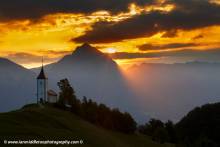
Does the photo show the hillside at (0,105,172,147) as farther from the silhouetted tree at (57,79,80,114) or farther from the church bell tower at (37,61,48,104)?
the church bell tower at (37,61,48,104)

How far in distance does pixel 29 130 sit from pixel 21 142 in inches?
292

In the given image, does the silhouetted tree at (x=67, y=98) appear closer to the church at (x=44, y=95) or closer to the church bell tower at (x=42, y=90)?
the church at (x=44, y=95)

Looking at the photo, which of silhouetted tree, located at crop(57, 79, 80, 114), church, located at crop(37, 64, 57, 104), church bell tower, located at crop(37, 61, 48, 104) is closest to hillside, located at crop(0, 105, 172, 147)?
Result: silhouetted tree, located at crop(57, 79, 80, 114)

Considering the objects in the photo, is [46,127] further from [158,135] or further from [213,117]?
[213,117]

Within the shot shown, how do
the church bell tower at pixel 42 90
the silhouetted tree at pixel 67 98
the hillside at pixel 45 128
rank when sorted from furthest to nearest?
the church bell tower at pixel 42 90
the silhouetted tree at pixel 67 98
the hillside at pixel 45 128

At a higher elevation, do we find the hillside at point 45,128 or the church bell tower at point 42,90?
the church bell tower at point 42,90

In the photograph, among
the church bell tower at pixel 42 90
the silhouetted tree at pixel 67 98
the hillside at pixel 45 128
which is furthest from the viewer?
the church bell tower at pixel 42 90

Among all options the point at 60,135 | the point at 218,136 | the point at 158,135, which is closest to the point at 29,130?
the point at 60,135

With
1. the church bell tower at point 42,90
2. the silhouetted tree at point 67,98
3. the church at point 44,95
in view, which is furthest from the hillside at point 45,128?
the church bell tower at point 42,90

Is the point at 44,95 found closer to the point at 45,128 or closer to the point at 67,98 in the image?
the point at 67,98

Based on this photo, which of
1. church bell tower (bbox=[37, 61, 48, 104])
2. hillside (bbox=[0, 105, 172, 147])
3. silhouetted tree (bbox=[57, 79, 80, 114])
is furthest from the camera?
church bell tower (bbox=[37, 61, 48, 104])

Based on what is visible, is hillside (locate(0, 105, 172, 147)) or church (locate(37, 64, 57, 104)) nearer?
hillside (locate(0, 105, 172, 147))

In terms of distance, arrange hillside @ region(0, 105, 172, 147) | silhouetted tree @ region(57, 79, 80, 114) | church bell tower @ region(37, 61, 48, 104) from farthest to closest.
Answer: church bell tower @ region(37, 61, 48, 104) < silhouetted tree @ region(57, 79, 80, 114) < hillside @ region(0, 105, 172, 147)

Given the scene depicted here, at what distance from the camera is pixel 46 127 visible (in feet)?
235
